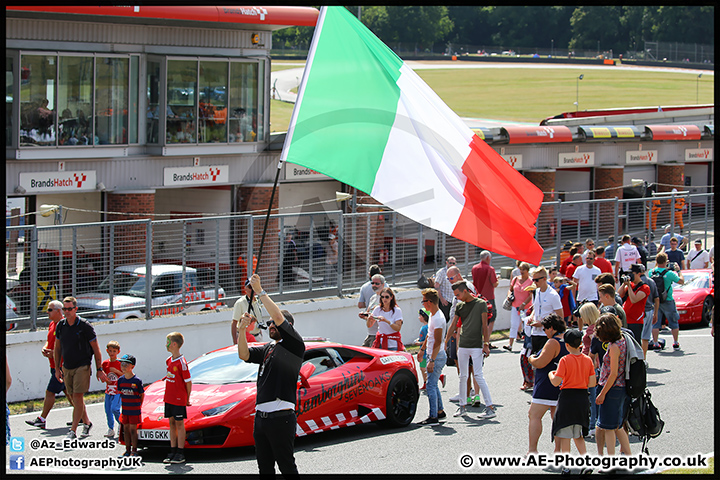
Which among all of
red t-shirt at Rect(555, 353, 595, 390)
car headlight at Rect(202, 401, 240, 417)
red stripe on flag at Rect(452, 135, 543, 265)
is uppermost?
red stripe on flag at Rect(452, 135, 543, 265)

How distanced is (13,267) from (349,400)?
20.7ft

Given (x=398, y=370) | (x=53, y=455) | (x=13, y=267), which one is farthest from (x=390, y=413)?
(x=13, y=267)

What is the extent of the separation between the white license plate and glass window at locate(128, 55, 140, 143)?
13467 mm

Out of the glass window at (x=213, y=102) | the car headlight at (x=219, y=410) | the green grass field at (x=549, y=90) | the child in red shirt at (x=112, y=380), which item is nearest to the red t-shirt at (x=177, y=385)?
the car headlight at (x=219, y=410)

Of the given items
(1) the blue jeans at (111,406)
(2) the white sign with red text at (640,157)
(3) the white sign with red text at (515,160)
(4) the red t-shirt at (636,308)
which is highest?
(2) the white sign with red text at (640,157)

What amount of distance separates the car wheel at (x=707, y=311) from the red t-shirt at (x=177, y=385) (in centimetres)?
1358

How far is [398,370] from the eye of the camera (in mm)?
11727

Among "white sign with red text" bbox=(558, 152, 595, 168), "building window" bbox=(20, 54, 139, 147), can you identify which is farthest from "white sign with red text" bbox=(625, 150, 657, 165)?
"building window" bbox=(20, 54, 139, 147)

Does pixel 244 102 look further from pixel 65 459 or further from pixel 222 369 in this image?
pixel 65 459

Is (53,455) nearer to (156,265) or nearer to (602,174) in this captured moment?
(156,265)

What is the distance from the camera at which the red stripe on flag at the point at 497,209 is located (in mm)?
8062

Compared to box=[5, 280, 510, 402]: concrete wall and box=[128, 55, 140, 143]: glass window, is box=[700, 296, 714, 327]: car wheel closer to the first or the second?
box=[5, 280, 510, 402]: concrete wall

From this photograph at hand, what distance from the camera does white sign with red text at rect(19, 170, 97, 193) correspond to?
2045cm

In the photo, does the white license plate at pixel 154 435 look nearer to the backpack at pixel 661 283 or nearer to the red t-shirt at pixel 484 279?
the red t-shirt at pixel 484 279
